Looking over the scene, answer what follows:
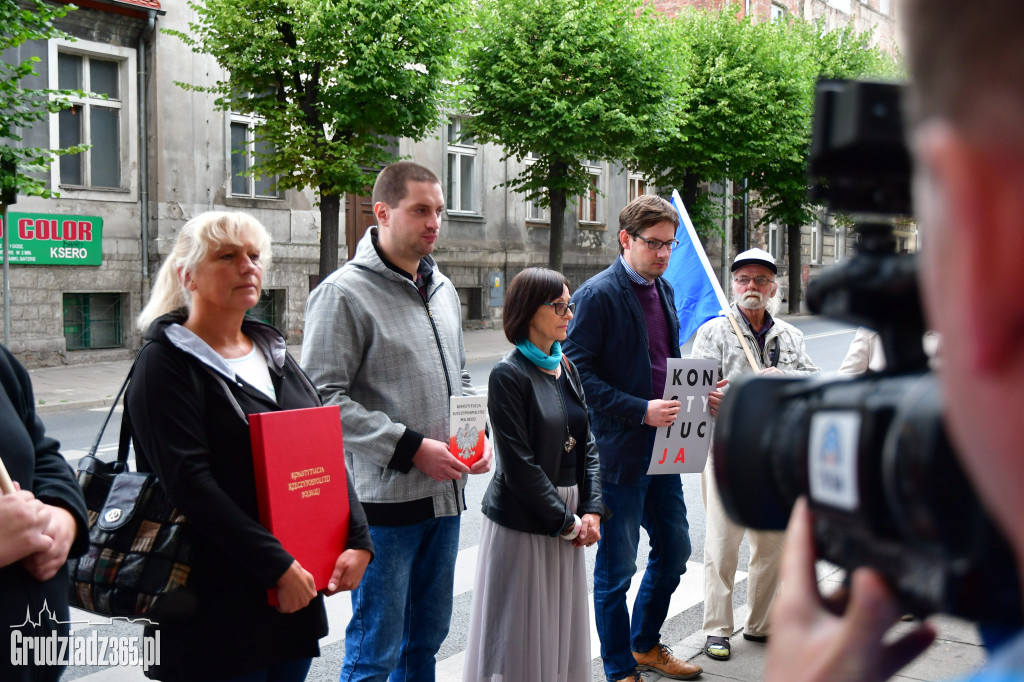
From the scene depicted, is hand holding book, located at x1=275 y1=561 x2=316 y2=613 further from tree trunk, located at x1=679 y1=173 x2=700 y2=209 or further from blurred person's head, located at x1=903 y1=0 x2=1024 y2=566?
tree trunk, located at x1=679 y1=173 x2=700 y2=209

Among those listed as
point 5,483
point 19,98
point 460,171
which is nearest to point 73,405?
point 19,98

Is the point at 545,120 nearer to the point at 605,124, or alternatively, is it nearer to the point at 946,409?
the point at 605,124

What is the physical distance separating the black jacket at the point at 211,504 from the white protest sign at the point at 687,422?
2.02 m

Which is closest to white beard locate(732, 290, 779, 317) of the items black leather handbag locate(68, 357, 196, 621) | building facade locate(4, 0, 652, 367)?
black leather handbag locate(68, 357, 196, 621)

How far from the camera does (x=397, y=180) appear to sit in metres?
3.82

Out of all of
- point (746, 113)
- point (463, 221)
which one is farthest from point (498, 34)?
point (746, 113)

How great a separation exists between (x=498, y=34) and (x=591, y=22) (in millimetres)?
2007

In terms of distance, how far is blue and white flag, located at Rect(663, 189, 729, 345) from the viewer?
5.12 metres

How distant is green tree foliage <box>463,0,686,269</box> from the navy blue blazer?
16.5 m

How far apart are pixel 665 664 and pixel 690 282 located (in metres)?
1.96

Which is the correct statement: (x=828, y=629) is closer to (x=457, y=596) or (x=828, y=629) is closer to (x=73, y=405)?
(x=457, y=596)

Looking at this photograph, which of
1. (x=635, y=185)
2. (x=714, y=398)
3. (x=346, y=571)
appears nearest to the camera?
(x=346, y=571)

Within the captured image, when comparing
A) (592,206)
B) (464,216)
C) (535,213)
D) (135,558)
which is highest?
(592,206)

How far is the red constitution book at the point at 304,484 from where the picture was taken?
272cm
